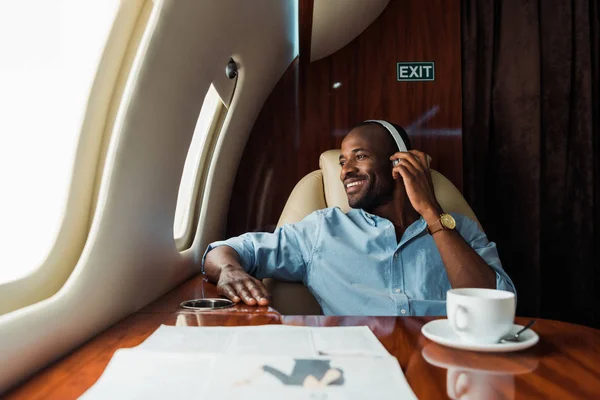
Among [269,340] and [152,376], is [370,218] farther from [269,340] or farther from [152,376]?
[152,376]

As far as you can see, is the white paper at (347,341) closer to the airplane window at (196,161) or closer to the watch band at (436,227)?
the watch band at (436,227)

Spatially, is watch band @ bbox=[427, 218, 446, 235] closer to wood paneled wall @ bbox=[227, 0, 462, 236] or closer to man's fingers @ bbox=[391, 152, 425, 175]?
man's fingers @ bbox=[391, 152, 425, 175]

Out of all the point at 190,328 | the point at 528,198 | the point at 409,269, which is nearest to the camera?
the point at 190,328

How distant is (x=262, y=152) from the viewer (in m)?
2.52

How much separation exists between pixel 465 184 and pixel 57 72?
1.91 meters

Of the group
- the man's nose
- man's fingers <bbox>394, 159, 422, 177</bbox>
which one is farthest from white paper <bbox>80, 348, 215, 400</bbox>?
the man's nose

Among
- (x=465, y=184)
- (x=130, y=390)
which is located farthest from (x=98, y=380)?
(x=465, y=184)

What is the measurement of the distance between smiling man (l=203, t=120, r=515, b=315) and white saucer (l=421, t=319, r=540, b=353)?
2.02ft

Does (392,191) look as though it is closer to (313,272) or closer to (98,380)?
(313,272)

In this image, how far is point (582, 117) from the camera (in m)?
2.51

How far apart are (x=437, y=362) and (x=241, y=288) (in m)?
0.64

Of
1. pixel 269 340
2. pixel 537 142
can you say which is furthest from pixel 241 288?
pixel 537 142

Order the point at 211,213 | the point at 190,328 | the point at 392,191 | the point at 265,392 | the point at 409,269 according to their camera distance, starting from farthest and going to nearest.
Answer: the point at 211,213 → the point at 392,191 → the point at 409,269 → the point at 190,328 → the point at 265,392

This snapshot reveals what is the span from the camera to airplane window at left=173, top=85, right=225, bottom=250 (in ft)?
6.82
